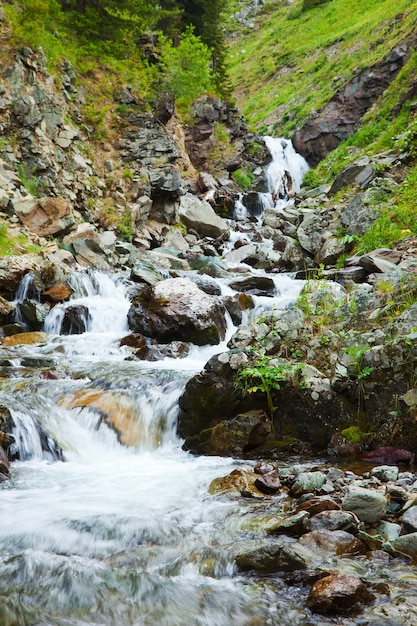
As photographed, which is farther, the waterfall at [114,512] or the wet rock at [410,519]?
the wet rock at [410,519]

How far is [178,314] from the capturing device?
35.0ft

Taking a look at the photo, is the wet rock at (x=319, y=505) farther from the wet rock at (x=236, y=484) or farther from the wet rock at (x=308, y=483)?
the wet rock at (x=236, y=484)

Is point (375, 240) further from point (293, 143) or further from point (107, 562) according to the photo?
point (293, 143)

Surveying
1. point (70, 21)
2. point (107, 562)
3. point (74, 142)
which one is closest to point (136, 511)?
point (107, 562)

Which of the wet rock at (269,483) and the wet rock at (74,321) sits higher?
the wet rock at (74,321)

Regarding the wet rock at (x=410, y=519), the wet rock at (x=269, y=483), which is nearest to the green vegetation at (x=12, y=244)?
Result: the wet rock at (x=269, y=483)

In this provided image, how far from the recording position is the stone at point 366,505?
154 inches

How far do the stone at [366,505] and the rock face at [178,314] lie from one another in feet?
22.2

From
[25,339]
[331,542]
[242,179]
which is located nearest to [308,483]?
[331,542]

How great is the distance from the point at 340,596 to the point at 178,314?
8043mm

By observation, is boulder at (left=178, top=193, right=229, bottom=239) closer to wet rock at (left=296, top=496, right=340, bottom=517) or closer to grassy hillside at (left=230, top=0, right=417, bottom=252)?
grassy hillside at (left=230, top=0, right=417, bottom=252)

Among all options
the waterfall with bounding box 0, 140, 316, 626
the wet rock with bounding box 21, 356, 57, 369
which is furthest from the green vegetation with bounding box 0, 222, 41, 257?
the wet rock with bounding box 21, 356, 57, 369

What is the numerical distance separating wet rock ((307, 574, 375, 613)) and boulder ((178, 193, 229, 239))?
753 inches

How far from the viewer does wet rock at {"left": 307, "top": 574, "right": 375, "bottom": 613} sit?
9.69 feet
